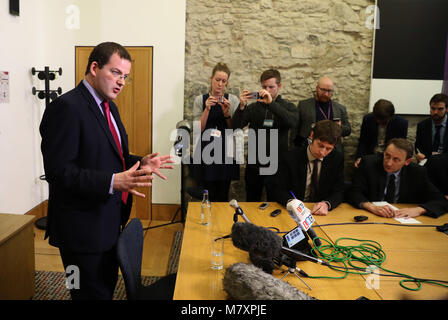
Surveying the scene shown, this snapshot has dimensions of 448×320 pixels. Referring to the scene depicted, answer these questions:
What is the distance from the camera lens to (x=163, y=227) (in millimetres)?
4359

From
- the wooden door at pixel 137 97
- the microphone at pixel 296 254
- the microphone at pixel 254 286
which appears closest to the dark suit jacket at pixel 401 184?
the microphone at pixel 296 254

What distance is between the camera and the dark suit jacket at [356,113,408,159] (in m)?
3.96

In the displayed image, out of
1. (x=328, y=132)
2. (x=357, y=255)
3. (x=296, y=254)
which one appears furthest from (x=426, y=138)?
(x=296, y=254)

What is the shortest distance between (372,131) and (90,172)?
3.30 metres

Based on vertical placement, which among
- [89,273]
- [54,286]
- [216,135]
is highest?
[216,135]

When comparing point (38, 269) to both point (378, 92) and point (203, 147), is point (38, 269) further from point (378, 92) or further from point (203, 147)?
point (378, 92)

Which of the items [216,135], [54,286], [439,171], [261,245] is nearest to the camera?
[261,245]

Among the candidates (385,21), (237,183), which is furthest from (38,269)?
(385,21)

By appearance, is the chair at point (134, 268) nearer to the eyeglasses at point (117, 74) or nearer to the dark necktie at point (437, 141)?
the eyeglasses at point (117, 74)

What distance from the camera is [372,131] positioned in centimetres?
403

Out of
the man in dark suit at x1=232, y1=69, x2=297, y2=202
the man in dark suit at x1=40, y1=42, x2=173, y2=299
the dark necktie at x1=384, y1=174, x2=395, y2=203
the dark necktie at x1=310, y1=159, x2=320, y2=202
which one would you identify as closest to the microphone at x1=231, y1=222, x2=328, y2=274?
the man in dark suit at x1=40, y1=42, x2=173, y2=299

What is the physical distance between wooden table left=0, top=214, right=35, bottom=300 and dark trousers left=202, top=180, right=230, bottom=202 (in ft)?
5.97

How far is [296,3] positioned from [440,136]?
217cm

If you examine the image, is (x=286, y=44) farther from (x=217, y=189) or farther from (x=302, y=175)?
(x=302, y=175)
